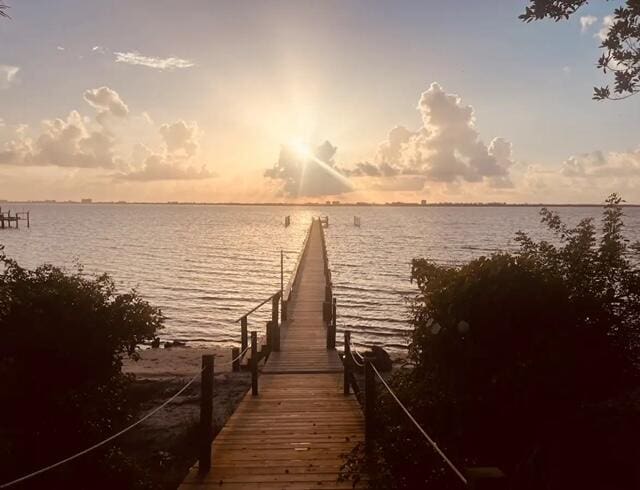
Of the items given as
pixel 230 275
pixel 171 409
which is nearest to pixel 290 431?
pixel 171 409

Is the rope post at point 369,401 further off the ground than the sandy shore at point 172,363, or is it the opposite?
the rope post at point 369,401

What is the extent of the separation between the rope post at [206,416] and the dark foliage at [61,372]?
1.64 m

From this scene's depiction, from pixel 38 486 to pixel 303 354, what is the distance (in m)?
8.72

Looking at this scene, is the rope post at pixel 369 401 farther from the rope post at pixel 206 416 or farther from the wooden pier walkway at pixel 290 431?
the rope post at pixel 206 416

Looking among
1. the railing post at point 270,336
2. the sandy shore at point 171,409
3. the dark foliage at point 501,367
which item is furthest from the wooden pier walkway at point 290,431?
the sandy shore at point 171,409

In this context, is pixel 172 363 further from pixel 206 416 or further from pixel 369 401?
pixel 369 401

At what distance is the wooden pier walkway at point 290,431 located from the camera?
6.47 meters

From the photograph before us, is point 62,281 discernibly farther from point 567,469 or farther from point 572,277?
point 572,277

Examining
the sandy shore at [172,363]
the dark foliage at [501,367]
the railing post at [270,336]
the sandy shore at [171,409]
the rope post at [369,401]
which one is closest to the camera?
the dark foliage at [501,367]

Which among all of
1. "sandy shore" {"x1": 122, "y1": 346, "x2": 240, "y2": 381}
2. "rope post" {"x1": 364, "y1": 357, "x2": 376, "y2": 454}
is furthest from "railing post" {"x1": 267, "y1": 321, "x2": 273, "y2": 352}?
"rope post" {"x1": 364, "y1": 357, "x2": 376, "y2": 454}

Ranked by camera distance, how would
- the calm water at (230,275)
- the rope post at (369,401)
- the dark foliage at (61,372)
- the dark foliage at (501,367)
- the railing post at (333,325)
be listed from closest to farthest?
1. the dark foliage at (501,367)
2. the dark foliage at (61,372)
3. the rope post at (369,401)
4. the railing post at (333,325)
5. the calm water at (230,275)

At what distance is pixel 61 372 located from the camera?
285 inches

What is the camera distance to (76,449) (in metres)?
7.14

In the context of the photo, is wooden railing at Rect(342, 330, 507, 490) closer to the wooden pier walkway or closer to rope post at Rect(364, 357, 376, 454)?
rope post at Rect(364, 357, 376, 454)
